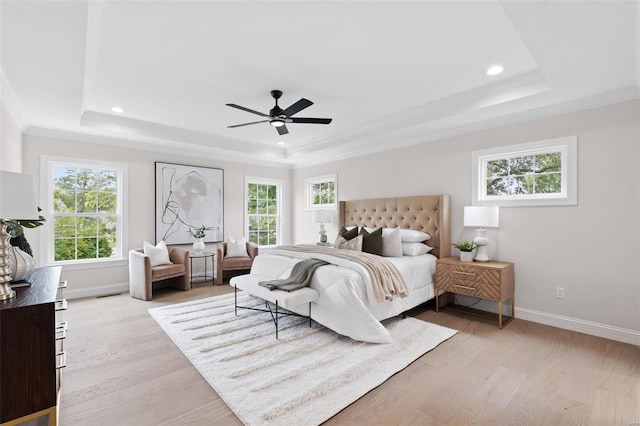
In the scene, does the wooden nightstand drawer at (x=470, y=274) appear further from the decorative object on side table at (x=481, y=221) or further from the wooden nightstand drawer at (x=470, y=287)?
the decorative object on side table at (x=481, y=221)

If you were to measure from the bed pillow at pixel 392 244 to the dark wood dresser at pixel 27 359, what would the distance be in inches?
133

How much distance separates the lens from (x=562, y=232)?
3367mm

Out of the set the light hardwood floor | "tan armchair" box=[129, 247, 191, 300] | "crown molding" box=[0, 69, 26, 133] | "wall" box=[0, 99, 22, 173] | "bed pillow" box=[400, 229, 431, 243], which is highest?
"crown molding" box=[0, 69, 26, 133]

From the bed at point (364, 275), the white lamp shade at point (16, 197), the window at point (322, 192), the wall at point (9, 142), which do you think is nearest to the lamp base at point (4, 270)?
the white lamp shade at point (16, 197)

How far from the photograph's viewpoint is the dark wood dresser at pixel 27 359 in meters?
1.50

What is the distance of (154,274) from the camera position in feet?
14.7

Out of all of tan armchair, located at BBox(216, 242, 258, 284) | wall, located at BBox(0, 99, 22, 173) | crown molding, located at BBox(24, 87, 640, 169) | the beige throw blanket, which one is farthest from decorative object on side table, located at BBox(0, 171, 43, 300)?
tan armchair, located at BBox(216, 242, 258, 284)

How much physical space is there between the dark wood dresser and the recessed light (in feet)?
12.5

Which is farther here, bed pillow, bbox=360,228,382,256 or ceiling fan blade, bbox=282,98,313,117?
bed pillow, bbox=360,228,382,256

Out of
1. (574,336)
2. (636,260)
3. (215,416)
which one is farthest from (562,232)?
(215,416)

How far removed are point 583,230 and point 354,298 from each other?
256cm

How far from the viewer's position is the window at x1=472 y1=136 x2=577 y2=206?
3.35 meters

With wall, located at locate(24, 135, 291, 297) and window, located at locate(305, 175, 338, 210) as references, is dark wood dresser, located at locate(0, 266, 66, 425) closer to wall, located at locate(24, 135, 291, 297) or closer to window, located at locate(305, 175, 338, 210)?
wall, located at locate(24, 135, 291, 297)

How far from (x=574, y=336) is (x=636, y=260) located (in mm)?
943
